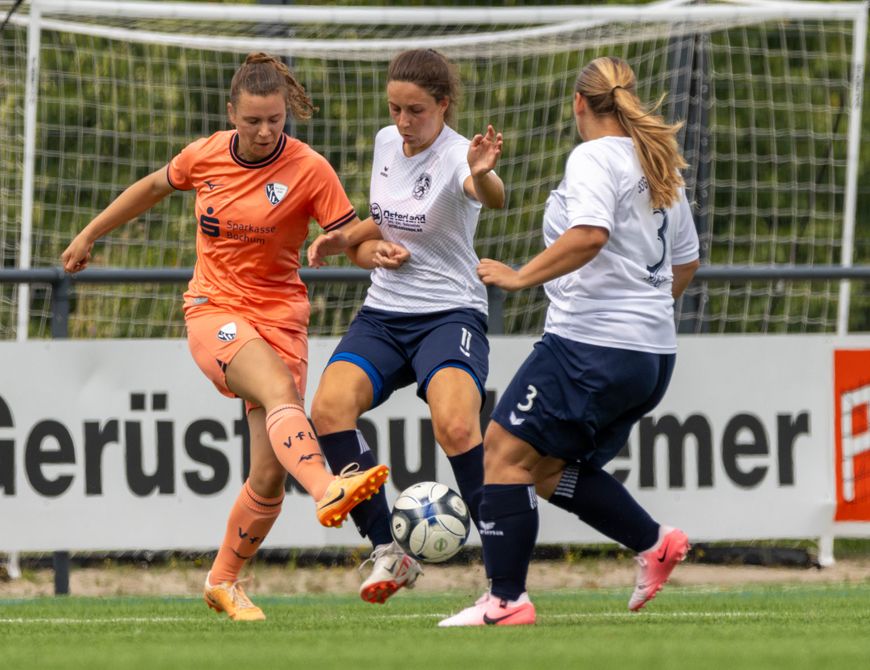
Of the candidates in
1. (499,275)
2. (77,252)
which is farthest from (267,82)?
(499,275)

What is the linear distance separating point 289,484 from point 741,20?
15.1ft

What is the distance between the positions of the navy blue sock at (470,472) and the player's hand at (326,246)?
3.05ft

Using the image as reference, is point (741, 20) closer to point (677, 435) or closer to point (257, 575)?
point (677, 435)

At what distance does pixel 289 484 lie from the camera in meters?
→ 8.43

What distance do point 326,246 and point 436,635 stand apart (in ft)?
5.57

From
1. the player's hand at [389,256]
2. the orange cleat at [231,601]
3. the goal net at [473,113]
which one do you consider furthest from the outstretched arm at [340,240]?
the goal net at [473,113]

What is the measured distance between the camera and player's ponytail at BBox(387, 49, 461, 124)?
6426 mm

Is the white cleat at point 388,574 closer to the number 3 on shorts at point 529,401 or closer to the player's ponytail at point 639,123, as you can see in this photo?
the number 3 on shorts at point 529,401

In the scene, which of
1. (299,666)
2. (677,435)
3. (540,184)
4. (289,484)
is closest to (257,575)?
(289,484)

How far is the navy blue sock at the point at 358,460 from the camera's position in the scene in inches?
252

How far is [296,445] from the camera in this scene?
20.3ft

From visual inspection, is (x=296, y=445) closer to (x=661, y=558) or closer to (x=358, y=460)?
(x=358, y=460)

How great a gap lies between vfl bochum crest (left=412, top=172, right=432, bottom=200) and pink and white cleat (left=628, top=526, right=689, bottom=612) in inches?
63.3

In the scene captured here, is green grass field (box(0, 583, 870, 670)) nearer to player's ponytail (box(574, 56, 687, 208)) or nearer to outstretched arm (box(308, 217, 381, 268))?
outstretched arm (box(308, 217, 381, 268))
